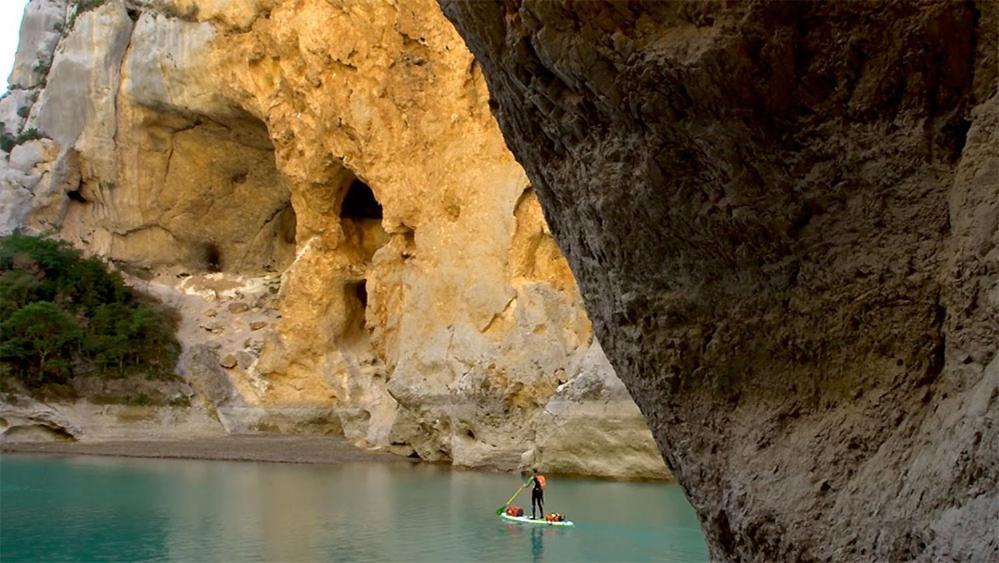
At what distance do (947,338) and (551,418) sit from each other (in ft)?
54.4

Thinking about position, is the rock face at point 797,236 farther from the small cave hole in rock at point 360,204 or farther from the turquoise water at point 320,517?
the small cave hole in rock at point 360,204

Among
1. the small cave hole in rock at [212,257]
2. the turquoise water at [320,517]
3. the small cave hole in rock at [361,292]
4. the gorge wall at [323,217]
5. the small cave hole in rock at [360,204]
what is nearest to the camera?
the turquoise water at [320,517]

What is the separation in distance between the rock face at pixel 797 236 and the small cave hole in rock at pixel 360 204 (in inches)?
1009

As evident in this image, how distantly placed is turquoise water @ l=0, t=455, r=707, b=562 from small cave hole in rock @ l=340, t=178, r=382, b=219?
33.3 feet

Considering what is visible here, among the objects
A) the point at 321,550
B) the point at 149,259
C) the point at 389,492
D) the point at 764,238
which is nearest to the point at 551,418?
the point at 389,492

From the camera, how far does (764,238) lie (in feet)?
10.1

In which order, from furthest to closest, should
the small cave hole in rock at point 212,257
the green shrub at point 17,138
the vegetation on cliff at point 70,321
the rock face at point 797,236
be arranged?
the small cave hole in rock at point 212,257, the green shrub at point 17,138, the vegetation on cliff at point 70,321, the rock face at point 797,236

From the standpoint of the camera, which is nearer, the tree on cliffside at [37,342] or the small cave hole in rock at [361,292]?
the tree on cliffside at [37,342]

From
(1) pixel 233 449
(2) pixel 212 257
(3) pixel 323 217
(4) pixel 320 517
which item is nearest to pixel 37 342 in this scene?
(1) pixel 233 449

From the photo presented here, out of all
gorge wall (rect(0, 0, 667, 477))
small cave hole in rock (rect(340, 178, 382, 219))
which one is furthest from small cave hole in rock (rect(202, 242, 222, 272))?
small cave hole in rock (rect(340, 178, 382, 219))

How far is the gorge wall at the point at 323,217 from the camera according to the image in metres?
20.9

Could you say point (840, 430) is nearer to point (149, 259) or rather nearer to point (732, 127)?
point (732, 127)

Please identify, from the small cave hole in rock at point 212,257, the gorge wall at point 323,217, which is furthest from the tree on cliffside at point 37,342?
the small cave hole in rock at point 212,257

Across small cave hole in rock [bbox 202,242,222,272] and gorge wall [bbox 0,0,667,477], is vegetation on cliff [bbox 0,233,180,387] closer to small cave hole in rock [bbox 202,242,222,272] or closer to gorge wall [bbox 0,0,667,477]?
gorge wall [bbox 0,0,667,477]
